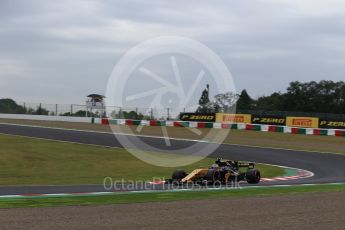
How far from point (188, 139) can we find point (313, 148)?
7.26 m

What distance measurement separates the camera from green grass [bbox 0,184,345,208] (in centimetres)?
1017

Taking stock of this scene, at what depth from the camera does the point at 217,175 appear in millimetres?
14805

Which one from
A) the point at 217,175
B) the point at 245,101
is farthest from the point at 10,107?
the point at 245,101

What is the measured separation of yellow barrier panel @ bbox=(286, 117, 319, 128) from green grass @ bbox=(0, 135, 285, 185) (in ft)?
79.9

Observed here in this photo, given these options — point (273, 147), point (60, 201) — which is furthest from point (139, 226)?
point (273, 147)

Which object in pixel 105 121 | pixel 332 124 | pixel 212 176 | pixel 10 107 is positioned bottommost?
pixel 212 176

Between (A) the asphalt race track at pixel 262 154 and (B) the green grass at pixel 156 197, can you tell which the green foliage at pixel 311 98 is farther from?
(B) the green grass at pixel 156 197

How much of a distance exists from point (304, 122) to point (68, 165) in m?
30.9

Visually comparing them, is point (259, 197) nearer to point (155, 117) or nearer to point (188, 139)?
point (188, 139)

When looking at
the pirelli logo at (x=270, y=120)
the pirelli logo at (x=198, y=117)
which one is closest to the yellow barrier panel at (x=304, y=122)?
the pirelli logo at (x=270, y=120)

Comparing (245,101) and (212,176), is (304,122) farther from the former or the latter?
(245,101)

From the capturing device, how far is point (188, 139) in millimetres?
33406

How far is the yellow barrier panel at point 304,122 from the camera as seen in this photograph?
47.0m

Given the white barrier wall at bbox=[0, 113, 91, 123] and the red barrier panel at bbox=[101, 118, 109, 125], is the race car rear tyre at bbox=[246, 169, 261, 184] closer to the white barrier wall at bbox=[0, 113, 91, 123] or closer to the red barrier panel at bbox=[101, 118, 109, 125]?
the red barrier panel at bbox=[101, 118, 109, 125]
